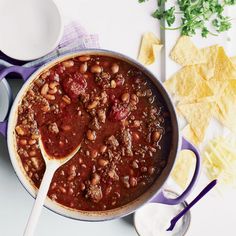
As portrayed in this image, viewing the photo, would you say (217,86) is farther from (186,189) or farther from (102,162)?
(102,162)

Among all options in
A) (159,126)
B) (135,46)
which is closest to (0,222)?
(159,126)

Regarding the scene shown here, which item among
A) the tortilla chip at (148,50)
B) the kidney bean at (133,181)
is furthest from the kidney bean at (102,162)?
the tortilla chip at (148,50)

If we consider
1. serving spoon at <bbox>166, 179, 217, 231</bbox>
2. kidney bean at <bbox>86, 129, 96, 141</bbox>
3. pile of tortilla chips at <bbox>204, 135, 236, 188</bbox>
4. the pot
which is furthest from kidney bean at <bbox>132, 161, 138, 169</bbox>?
pile of tortilla chips at <bbox>204, 135, 236, 188</bbox>

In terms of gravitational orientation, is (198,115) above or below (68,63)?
below

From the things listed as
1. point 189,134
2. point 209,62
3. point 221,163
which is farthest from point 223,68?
point 221,163

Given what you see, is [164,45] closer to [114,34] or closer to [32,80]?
[114,34]

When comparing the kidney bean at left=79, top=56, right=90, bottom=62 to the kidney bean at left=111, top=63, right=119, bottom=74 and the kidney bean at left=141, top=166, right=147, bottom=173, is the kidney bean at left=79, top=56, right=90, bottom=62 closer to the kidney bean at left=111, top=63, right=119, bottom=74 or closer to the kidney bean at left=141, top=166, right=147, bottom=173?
the kidney bean at left=111, top=63, right=119, bottom=74
